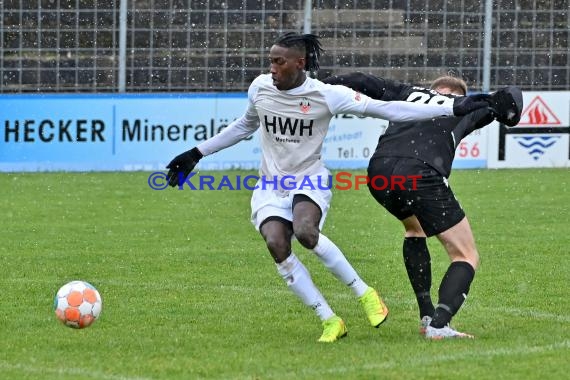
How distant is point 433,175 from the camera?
7.68m

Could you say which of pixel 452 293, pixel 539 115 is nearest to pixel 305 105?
pixel 452 293

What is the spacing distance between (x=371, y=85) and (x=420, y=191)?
79cm

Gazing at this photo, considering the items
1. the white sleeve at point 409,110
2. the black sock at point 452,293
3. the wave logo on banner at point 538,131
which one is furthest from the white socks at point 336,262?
the wave logo on banner at point 538,131

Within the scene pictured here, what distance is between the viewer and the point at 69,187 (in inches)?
696

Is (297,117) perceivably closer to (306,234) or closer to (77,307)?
(306,234)

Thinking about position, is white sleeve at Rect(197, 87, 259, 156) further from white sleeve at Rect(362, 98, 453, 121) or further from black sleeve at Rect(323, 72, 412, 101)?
white sleeve at Rect(362, 98, 453, 121)

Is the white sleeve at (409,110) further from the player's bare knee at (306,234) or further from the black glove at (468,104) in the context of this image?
the player's bare knee at (306,234)

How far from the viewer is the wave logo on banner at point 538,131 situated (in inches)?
800

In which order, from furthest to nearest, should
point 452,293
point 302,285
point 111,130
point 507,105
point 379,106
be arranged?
point 111,130
point 302,285
point 452,293
point 379,106
point 507,105

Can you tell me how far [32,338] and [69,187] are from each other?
10.2 metres

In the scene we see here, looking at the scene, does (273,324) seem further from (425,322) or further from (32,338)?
(32,338)

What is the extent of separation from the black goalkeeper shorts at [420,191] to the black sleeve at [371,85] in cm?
42

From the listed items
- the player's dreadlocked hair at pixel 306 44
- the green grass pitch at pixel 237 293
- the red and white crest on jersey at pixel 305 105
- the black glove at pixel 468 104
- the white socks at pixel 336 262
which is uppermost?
the player's dreadlocked hair at pixel 306 44

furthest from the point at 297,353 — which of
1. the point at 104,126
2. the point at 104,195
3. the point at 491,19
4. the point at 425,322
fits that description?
the point at 491,19
